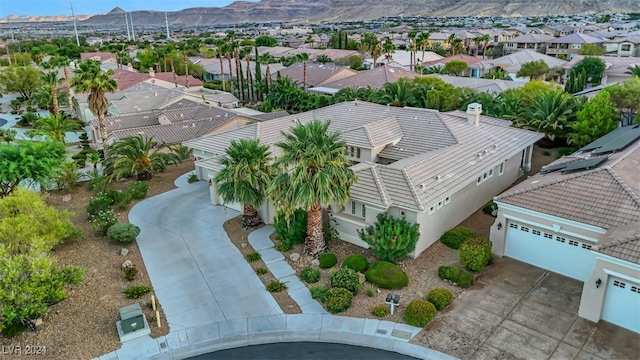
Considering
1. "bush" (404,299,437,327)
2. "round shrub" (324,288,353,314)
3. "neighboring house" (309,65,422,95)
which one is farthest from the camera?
"neighboring house" (309,65,422,95)

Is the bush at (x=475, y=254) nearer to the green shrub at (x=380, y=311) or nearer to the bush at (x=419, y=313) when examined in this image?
the bush at (x=419, y=313)

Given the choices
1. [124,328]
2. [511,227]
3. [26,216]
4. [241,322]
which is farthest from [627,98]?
[26,216]

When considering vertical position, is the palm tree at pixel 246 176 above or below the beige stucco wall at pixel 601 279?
above

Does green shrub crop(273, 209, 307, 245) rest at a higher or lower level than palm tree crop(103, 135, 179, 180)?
lower

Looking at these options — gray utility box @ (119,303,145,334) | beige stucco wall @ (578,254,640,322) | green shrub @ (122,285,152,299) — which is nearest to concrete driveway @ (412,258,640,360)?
beige stucco wall @ (578,254,640,322)

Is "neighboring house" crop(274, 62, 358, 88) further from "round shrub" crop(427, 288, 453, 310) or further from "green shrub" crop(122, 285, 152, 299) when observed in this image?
"round shrub" crop(427, 288, 453, 310)

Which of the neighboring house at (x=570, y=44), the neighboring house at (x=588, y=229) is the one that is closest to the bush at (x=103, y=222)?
the neighboring house at (x=588, y=229)

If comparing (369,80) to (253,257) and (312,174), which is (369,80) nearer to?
(312,174)

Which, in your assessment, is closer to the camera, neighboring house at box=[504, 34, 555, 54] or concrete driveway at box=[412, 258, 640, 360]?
concrete driveway at box=[412, 258, 640, 360]
